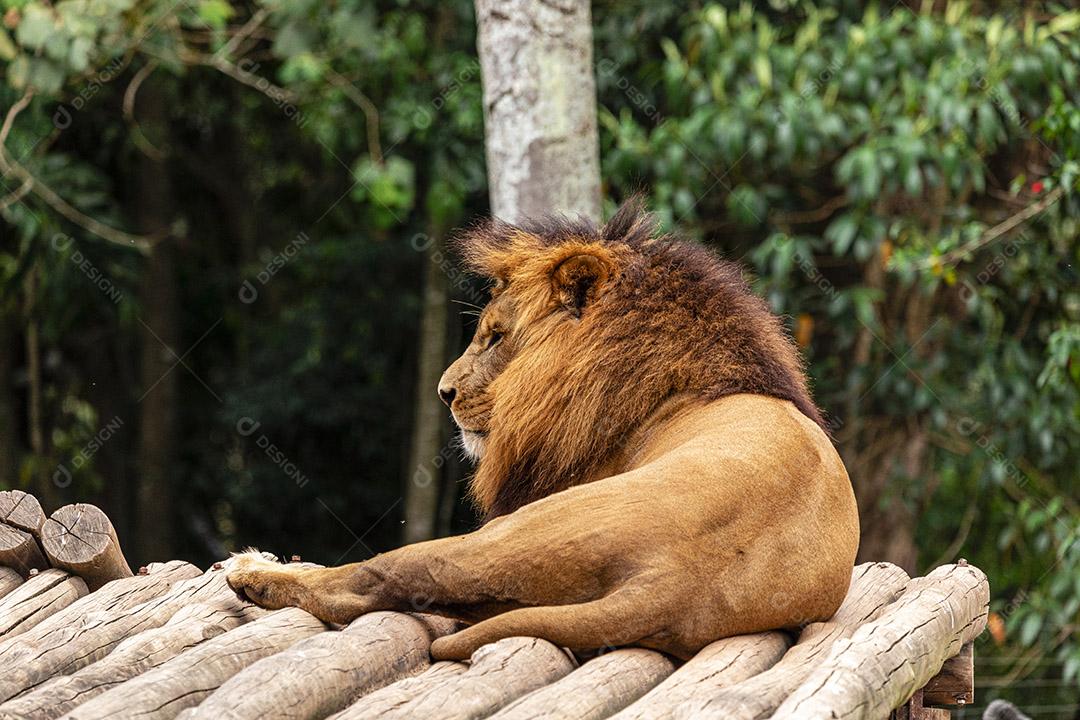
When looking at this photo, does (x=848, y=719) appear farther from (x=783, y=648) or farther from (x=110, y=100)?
(x=110, y=100)

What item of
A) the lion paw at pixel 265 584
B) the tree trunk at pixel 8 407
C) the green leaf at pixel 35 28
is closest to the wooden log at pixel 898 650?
the lion paw at pixel 265 584

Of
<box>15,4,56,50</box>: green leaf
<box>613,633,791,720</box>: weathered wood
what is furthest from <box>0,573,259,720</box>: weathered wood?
<box>15,4,56,50</box>: green leaf

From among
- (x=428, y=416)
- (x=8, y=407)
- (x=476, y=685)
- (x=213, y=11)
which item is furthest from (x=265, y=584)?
(x=8, y=407)

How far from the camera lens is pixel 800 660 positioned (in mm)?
2912

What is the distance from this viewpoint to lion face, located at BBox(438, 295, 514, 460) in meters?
3.72

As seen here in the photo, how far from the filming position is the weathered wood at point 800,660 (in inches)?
96.4

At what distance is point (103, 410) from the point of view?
38.8 feet

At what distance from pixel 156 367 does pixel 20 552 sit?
25.5 ft

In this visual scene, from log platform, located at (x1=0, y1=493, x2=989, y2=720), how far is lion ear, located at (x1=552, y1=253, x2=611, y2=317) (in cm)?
92

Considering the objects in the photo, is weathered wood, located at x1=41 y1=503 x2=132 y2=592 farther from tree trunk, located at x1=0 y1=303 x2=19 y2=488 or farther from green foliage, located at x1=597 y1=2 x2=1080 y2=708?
tree trunk, located at x1=0 y1=303 x2=19 y2=488

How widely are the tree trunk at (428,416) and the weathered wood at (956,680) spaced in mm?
6057

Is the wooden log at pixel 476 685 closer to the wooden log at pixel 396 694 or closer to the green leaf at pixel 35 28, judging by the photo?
the wooden log at pixel 396 694

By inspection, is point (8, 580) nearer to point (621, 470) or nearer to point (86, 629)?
point (86, 629)

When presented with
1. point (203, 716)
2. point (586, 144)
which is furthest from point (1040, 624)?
point (203, 716)
